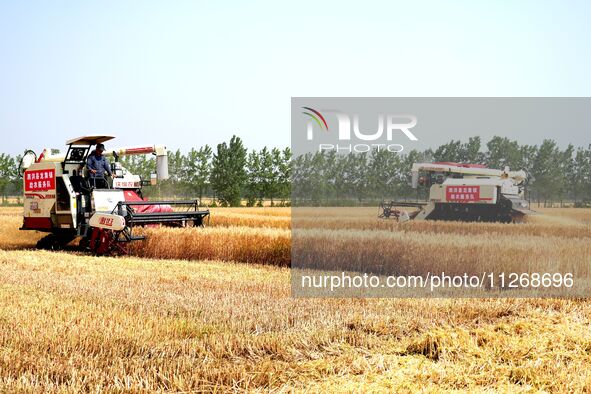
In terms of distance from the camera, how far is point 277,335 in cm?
552

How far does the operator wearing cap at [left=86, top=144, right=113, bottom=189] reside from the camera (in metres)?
13.8

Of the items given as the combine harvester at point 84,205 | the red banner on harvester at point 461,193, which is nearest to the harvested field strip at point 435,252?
the red banner on harvester at point 461,193

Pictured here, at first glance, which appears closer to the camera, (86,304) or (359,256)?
(86,304)

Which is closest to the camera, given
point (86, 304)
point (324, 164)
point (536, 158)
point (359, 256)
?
point (86, 304)

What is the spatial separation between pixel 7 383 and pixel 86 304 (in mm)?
2906

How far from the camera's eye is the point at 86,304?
7023 mm

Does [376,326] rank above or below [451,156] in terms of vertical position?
below

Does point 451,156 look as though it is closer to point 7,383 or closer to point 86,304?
point 86,304

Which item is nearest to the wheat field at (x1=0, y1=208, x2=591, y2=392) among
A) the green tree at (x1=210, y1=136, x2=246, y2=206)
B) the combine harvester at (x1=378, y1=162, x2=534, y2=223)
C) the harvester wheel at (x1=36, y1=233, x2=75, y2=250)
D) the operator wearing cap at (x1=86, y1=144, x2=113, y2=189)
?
the combine harvester at (x1=378, y1=162, x2=534, y2=223)

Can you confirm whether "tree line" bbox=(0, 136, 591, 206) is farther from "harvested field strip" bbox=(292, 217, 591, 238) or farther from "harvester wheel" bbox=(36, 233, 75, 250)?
"harvester wheel" bbox=(36, 233, 75, 250)

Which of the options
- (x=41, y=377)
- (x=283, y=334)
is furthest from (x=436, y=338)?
(x=41, y=377)

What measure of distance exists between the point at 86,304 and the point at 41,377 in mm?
2777

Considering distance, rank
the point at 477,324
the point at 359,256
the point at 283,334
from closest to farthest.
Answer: the point at 283,334 → the point at 477,324 → the point at 359,256

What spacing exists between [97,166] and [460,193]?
25.3ft
